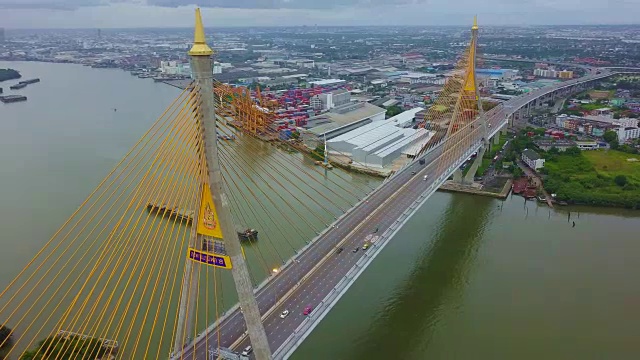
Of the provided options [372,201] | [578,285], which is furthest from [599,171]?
[372,201]

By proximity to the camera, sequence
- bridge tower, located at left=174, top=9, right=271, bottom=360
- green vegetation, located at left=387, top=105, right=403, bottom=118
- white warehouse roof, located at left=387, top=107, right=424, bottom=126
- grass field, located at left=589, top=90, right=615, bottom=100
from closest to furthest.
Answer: bridge tower, located at left=174, top=9, right=271, bottom=360 → white warehouse roof, located at left=387, top=107, right=424, bottom=126 → green vegetation, located at left=387, top=105, right=403, bottom=118 → grass field, located at left=589, top=90, right=615, bottom=100

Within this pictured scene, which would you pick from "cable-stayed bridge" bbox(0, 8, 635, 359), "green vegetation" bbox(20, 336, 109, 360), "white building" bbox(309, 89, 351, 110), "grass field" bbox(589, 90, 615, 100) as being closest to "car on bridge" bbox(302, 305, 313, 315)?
"cable-stayed bridge" bbox(0, 8, 635, 359)

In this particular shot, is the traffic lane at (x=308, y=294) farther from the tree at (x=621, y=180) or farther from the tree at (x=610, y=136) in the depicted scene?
the tree at (x=610, y=136)

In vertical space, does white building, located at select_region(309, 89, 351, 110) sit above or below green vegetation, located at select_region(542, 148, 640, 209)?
above

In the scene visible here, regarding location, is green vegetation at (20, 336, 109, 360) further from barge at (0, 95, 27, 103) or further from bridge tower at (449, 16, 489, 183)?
barge at (0, 95, 27, 103)

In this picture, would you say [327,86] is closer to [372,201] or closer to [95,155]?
[95,155]

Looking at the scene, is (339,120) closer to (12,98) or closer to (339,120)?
(339,120)
